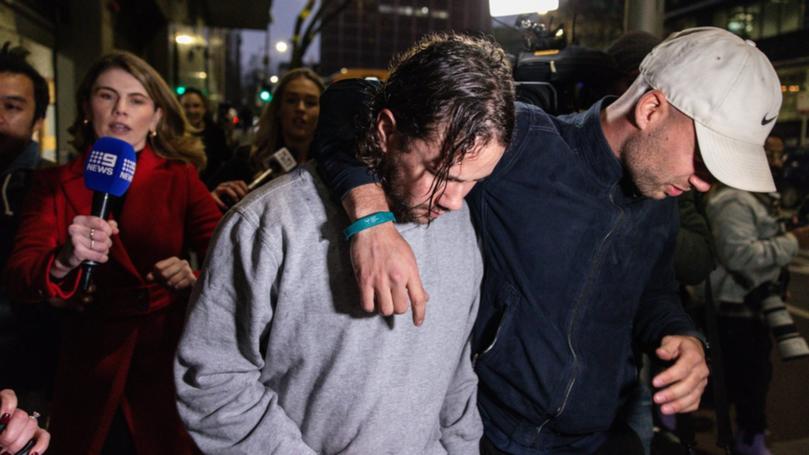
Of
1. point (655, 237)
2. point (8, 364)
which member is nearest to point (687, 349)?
point (655, 237)

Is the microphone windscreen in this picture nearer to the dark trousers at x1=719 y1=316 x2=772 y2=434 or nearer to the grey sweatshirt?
the grey sweatshirt

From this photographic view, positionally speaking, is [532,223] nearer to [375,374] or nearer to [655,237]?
[655,237]

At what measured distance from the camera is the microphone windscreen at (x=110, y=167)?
2.04 m

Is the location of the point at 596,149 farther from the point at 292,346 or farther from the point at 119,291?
the point at 119,291

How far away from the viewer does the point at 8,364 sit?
2.53 metres

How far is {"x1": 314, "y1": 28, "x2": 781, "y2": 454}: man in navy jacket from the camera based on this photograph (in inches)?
70.5

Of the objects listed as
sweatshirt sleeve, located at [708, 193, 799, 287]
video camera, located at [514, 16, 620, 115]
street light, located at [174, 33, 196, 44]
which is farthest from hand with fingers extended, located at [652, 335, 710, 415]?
street light, located at [174, 33, 196, 44]

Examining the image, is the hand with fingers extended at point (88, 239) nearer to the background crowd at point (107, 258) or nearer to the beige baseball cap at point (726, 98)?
the background crowd at point (107, 258)

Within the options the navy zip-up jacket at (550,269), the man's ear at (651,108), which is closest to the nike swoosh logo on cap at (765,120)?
the man's ear at (651,108)

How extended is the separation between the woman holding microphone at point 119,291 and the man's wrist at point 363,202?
39.7 inches

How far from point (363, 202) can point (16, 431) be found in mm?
875

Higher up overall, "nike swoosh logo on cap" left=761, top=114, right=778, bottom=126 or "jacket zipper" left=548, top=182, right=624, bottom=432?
"nike swoosh logo on cap" left=761, top=114, right=778, bottom=126

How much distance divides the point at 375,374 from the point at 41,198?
156 centimetres

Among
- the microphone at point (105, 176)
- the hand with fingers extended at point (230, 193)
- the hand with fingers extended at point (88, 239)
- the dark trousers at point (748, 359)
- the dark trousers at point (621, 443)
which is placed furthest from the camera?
the dark trousers at point (748, 359)
